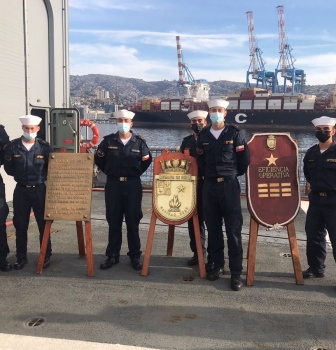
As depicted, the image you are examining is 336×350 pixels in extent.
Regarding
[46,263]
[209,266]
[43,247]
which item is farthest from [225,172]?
[46,263]

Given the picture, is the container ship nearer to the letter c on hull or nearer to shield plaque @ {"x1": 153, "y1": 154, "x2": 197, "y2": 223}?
the letter c on hull

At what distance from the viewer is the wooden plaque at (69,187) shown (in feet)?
13.1

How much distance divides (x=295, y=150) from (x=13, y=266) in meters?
3.32

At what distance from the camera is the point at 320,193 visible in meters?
3.73

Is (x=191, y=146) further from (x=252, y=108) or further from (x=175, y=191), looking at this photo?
(x=252, y=108)

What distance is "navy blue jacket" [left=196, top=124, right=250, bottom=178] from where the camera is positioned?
12.1 feet

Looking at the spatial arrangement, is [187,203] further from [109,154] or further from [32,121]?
[32,121]

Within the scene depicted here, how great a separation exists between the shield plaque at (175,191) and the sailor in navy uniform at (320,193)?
124cm

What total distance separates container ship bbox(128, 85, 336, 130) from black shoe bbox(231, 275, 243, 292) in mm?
57425

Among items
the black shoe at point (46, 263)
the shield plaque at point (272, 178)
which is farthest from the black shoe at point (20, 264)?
the shield plaque at point (272, 178)

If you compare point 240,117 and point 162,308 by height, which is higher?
point 240,117

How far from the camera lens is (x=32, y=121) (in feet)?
13.0

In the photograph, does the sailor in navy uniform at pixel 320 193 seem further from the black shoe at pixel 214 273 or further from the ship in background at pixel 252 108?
the ship in background at pixel 252 108

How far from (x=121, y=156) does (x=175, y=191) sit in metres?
0.72
